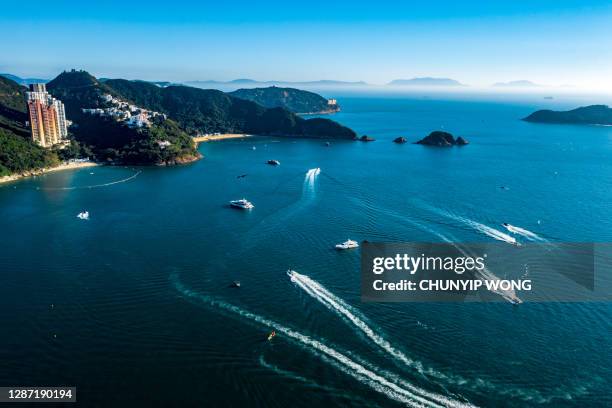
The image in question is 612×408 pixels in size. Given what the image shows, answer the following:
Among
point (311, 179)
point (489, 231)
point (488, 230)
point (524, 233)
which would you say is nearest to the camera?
point (524, 233)

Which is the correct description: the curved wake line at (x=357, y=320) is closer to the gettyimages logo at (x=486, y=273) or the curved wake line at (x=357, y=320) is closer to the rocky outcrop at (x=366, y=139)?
the gettyimages logo at (x=486, y=273)

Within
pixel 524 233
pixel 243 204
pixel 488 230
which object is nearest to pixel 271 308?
pixel 243 204

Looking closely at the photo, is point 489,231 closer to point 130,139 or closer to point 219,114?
point 130,139

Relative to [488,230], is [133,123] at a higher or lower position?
higher

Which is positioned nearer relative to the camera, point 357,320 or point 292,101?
point 357,320

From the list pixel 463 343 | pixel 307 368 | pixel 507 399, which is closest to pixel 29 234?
pixel 307 368

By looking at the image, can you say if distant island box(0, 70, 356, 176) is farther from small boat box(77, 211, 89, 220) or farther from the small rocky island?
small boat box(77, 211, 89, 220)

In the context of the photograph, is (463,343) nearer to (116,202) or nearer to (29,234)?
(29,234)
